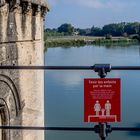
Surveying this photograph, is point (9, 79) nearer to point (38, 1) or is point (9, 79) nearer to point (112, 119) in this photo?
point (38, 1)

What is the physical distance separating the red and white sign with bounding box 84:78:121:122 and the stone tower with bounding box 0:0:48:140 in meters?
5.24

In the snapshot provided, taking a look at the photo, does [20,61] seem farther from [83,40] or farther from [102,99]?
[83,40]

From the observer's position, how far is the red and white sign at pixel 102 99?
357 centimetres

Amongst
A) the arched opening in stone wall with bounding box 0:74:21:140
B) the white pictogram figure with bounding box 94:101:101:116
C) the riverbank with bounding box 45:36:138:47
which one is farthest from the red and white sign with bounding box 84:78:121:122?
the riverbank with bounding box 45:36:138:47

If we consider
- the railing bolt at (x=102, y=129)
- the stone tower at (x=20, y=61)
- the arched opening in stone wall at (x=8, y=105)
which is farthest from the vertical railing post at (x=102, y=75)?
the arched opening in stone wall at (x=8, y=105)

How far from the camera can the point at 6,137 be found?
378 inches

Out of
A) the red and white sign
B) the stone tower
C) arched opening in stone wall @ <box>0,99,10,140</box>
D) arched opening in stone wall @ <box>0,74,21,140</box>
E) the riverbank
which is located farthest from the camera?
the riverbank

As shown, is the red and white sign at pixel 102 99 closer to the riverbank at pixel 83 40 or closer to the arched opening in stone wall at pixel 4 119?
the arched opening in stone wall at pixel 4 119

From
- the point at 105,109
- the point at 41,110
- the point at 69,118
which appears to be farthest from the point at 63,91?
the point at 105,109

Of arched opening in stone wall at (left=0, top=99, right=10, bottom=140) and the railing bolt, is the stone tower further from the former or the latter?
the railing bolt

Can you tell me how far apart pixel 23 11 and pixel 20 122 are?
2262 mm

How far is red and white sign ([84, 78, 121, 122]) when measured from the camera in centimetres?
357

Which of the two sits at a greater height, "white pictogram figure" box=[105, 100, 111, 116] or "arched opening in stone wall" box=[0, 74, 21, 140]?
"white pictogram figure" box=[105, 100, 111, 116]

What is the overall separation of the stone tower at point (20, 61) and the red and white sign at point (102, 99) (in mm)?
5242
